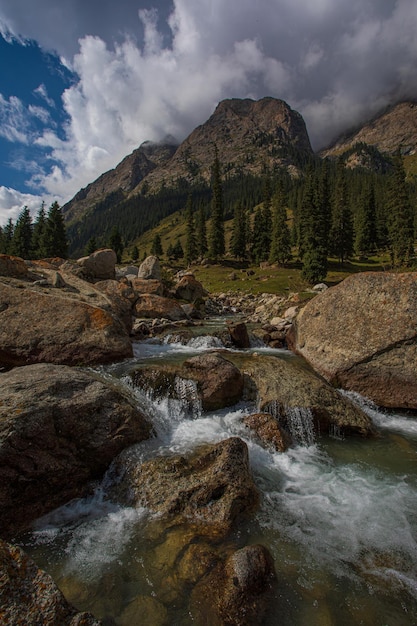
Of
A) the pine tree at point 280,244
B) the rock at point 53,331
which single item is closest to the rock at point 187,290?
the rock at point 53,331

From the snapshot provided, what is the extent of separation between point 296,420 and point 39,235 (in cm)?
8955

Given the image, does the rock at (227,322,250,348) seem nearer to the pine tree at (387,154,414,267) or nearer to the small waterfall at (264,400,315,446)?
the small waterfall at (264,400,315,446)

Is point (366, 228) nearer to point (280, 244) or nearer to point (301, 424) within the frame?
point (280, 244)

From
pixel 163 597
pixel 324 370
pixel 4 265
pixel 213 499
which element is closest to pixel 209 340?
pixel 324 370

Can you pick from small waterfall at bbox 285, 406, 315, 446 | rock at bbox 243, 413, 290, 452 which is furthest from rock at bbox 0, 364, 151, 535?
small waterfall at bbox 285, 406, 315, 446

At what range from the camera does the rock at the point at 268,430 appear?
37.0 feet

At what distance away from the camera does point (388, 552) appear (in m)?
6.95

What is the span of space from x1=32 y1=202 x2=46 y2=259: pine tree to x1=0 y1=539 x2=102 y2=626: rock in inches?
3379

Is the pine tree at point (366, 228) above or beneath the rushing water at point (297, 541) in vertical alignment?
above

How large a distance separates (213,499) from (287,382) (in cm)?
734

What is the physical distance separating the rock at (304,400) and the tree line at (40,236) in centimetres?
7840

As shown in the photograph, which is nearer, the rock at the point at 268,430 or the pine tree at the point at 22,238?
the rock at the point at 268,430

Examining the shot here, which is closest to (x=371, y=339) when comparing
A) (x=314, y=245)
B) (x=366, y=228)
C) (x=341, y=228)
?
(x=314, y=245)

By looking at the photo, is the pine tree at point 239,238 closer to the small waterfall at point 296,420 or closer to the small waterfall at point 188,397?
the small waterfall at point 188,397
